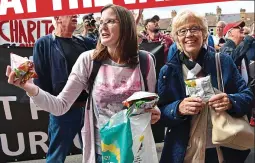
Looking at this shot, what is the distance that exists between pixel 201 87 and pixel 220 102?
13 cm

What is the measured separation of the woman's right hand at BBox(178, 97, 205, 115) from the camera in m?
2.18

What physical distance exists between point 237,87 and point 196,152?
46cm

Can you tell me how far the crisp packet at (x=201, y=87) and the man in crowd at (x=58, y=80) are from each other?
1.26 m

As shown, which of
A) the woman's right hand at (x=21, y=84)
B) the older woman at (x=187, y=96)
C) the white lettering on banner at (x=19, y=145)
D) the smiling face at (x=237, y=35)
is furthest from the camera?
the smiling face at (x=237, y=35)

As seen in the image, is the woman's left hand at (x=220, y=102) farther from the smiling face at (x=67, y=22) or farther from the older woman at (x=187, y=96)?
the smiling face at (x=67, y=22)

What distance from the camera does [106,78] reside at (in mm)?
2262

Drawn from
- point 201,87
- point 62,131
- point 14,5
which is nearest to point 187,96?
point 201,87

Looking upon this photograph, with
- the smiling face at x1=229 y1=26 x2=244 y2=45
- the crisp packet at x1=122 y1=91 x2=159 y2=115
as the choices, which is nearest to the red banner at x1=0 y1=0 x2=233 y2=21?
the crisp packet at x1=122 y1=91 x2=159 y2=115

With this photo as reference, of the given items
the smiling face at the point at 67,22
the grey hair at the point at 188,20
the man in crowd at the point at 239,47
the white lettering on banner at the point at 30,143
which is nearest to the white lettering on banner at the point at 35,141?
the white lettering on banner at the point at 30,143

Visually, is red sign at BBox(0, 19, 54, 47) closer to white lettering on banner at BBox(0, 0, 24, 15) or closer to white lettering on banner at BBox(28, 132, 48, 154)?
white lettering on banner at BBox(28, 132, 48, 154)

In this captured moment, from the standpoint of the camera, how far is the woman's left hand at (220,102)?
219cm

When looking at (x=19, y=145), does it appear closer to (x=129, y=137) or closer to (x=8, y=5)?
(x=8, y=5)

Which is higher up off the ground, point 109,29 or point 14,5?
point 14,5

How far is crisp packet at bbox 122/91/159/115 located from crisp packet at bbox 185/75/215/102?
0.88ft
